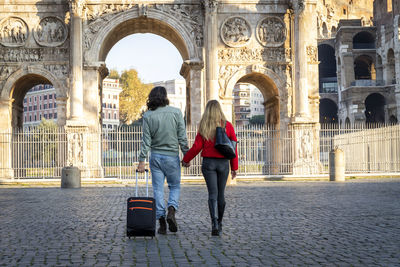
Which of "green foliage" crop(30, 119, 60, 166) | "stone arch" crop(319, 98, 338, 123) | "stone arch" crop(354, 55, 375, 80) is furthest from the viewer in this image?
"stone arch" crop(319, 98, 338, 123)

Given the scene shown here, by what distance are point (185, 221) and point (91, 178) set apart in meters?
15.9

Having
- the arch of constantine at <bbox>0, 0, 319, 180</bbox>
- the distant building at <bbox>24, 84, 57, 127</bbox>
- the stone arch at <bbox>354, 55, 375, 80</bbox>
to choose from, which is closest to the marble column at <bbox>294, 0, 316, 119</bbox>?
the arch of constantine at <bbox>0, 0, 319, 180</bbox>

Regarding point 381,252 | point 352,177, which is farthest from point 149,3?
point 381,252

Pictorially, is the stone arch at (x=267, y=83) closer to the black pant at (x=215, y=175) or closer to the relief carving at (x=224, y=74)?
the relief carving at (x=224, y=74)

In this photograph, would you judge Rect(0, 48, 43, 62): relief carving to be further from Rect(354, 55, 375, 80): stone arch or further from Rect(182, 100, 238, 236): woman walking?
Rect(354, 55, 375, 80): stone arch

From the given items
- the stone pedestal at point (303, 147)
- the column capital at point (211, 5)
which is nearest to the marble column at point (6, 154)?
the column capital at point (211, 5)

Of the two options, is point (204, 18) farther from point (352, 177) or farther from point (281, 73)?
point (352, 177)

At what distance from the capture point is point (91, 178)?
2455 centimetres

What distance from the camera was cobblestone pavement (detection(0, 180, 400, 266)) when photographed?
5863mm

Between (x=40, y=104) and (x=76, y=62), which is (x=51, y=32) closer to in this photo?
(x=76, y=62)

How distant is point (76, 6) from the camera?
82.1 ft

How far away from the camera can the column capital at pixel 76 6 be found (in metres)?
25.0

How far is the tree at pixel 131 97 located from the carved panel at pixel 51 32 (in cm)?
4633

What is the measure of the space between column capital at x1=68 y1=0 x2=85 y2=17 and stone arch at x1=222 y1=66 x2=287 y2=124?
286 inches
